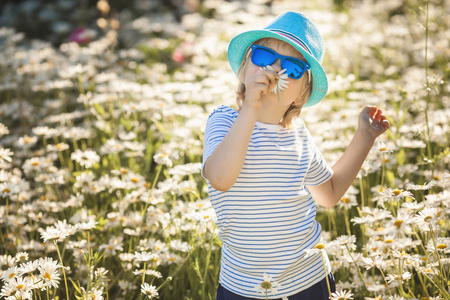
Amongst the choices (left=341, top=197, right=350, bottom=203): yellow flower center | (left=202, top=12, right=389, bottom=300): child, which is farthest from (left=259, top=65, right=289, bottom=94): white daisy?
(left=341, top=197, right=350, bottom=203): yellow flower center

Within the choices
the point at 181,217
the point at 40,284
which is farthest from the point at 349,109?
the point at 40,284

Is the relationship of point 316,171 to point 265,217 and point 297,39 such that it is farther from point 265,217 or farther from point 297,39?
point 297,39

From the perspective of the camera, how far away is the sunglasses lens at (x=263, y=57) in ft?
4.58

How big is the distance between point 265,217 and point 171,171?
0.77 meters

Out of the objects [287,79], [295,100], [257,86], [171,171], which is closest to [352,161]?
A: [295,100]

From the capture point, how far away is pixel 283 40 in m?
1.41

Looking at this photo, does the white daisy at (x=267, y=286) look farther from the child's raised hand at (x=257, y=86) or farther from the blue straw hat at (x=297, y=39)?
the blue straw hat at (x=297, y=39)

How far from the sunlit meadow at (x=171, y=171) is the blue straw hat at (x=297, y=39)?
1.41 feet

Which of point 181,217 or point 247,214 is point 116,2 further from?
point 247,214

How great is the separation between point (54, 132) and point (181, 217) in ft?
3.60

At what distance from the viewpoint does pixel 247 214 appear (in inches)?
55.9

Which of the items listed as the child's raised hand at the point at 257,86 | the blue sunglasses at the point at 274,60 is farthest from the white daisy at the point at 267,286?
the blue sunglasses at the point at 274,60

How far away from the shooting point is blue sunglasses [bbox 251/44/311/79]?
140cm

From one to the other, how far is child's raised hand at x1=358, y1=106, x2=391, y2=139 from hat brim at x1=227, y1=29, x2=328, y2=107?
189mm
